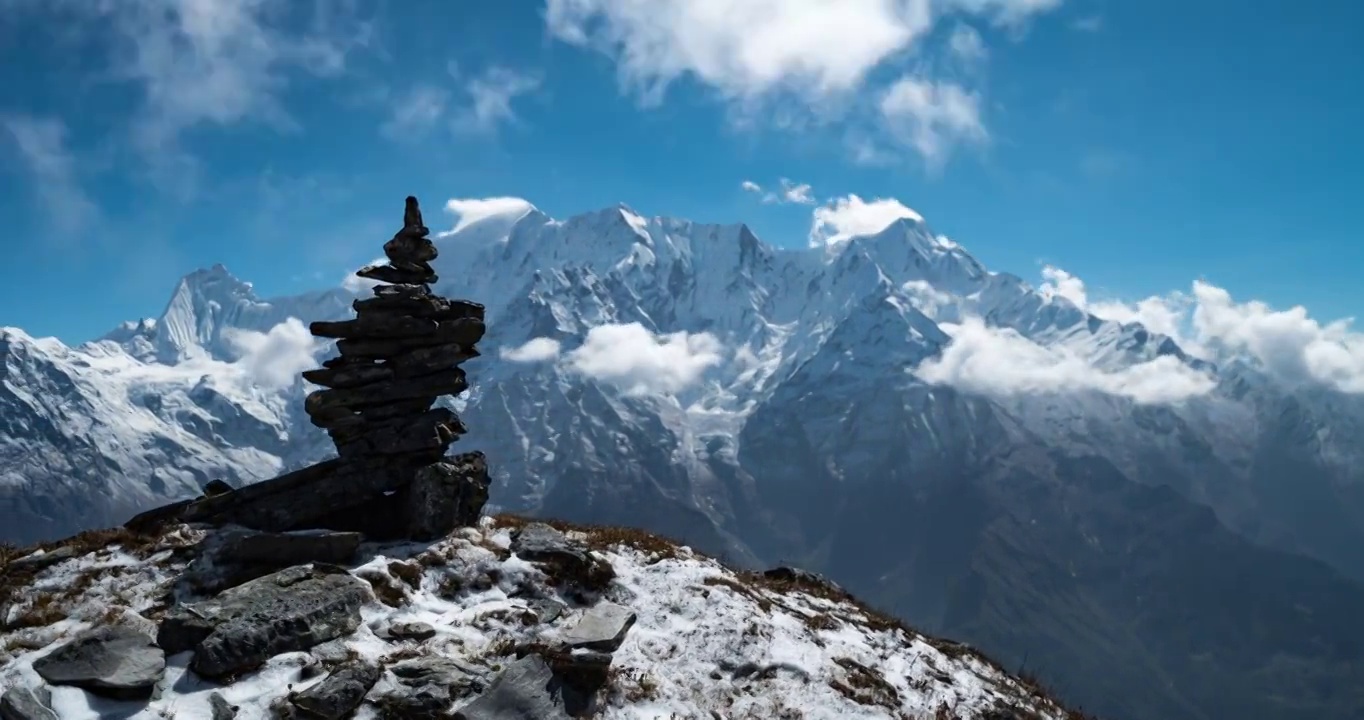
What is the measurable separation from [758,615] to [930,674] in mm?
5101

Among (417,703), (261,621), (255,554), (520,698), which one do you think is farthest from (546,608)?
(255,554)

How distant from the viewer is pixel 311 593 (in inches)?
863

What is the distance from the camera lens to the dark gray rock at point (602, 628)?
833 inches

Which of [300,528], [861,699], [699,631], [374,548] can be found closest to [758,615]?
[699,631]

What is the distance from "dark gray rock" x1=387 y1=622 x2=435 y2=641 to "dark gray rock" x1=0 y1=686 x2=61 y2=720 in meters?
6.88

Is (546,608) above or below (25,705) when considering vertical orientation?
above

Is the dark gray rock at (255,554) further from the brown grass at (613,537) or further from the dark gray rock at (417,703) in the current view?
the dark gray rock at (417,703)

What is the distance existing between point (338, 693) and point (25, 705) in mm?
5639

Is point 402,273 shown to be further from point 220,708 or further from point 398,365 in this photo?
point 220,708

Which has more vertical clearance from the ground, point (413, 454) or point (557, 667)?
point (413, 454)

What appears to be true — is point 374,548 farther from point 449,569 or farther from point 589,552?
point 589,552

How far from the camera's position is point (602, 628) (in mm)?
22109

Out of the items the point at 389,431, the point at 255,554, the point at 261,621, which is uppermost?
the point at 389,431

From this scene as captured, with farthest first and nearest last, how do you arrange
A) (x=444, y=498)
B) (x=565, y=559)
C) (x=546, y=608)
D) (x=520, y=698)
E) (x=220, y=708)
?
(x=444, y=498)
(x=565, y=559)
(x=546, y=608)
(x=520, y=698)
(x=220, y=708)
